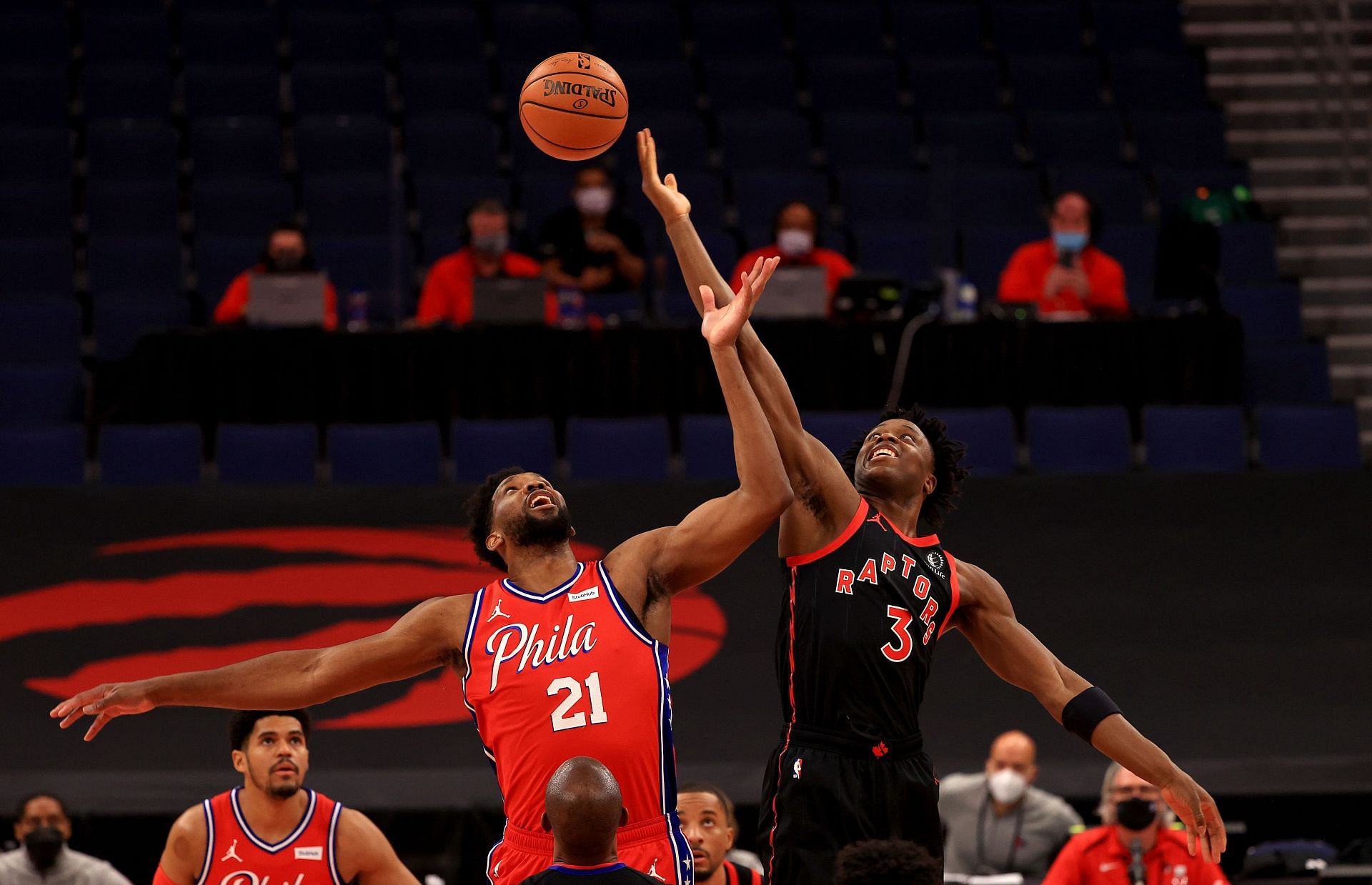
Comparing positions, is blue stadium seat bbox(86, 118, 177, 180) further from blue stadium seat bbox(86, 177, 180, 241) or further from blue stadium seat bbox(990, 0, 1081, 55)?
blue stadium seat bbox(990, 0, 1081, 55)

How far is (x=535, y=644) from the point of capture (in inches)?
200

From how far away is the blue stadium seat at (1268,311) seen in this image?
12.4 m

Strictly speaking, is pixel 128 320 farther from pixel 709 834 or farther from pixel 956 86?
pixel 709 834

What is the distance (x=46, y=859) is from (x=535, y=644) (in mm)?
3718

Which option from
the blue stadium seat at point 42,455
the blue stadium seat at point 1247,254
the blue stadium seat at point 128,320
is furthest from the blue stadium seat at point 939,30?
the blue stadium seat at point 42,455

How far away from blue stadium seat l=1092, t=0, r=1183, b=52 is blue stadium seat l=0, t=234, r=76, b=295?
8.45 metres

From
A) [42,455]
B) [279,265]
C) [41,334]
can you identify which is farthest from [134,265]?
[42,455]

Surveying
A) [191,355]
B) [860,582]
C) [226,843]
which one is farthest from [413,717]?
[860,582]

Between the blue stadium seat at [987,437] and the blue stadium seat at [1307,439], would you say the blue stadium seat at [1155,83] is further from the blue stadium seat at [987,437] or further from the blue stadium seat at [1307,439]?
the blue stadium seat at [987,437]

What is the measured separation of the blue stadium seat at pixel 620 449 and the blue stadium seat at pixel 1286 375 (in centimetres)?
391

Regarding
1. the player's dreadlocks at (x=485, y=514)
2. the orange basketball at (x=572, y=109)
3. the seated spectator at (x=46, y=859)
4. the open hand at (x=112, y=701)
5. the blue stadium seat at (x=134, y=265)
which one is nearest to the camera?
the open hand at (x=112, y=701)

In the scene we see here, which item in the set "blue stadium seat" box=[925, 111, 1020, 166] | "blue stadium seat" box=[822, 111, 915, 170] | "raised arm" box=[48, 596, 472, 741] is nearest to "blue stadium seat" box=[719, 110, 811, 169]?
"blue stadium seat" box=[822, 111, 915, 170]

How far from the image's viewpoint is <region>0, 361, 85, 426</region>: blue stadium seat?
11.2m

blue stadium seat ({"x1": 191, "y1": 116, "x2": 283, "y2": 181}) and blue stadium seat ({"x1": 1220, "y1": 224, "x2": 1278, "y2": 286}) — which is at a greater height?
blue stadium seat ({"x1": 191, "y1": 116, "x2": 283, "y2": 181})
